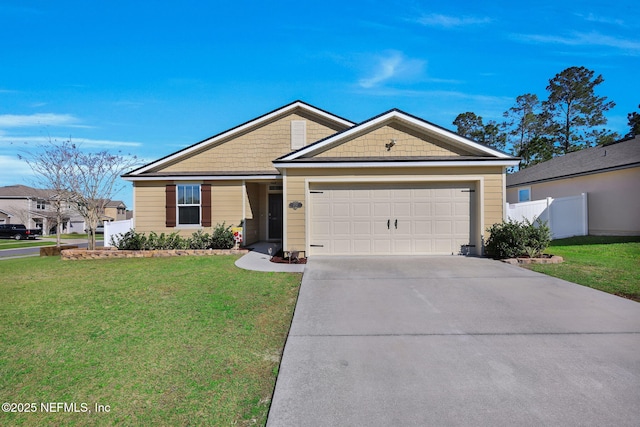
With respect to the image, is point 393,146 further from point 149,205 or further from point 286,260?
point 149,205

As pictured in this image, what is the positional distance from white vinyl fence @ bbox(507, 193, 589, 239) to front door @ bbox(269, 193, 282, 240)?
32.2 ft

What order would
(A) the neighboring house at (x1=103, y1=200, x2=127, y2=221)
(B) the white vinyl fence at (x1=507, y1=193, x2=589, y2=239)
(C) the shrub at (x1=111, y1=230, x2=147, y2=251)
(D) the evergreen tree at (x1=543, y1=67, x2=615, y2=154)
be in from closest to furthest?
(C) the shrub at (x1=111, y1=230, x2=147, y2=251) < (B) the white vinyl fence at (x1=507, y1=193, x2=589, y2=239) < (D) the evergreen tree at (x1=543, y1=67, x2=615, y2=154) < (A) the neighboring house at (x1=103, y1=200, x2=127, y2=221)


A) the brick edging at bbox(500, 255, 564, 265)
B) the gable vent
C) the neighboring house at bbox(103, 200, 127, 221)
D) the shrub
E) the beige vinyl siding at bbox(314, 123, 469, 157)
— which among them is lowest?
the brick edging at bbox(500, 255, 564, 265)

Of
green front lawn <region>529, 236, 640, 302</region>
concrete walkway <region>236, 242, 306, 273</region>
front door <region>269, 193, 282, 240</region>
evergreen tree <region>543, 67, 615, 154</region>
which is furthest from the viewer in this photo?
evergreen tree <region>543, 67, 615, 154</region>

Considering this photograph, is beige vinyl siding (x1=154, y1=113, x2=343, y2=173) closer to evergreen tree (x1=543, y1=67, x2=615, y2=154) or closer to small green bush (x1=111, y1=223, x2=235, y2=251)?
small green bush (x1=111, y1=223, x2=235, y2=251)

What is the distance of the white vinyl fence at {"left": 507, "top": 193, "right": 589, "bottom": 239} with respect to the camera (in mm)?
14383

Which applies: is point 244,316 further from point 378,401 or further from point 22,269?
point 22,269

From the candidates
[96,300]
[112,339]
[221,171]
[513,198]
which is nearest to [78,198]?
[221,171]

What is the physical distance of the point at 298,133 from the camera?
14.9 m

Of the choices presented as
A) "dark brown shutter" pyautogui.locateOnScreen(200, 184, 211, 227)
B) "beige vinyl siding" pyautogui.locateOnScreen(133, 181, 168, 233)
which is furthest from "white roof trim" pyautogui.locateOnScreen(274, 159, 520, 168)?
"beige vinyl siding" pyautogui.locateOnScreen(133, 181, 168, 233)

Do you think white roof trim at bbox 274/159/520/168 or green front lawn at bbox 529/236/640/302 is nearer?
green front lawn at bbox 529/236/640/302

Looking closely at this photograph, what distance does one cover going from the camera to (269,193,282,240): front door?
616 inches

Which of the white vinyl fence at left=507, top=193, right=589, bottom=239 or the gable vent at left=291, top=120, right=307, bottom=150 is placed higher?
the gable vent at left=291, top=120, right=307, bottom=150

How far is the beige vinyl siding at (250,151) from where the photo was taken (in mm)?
14156
